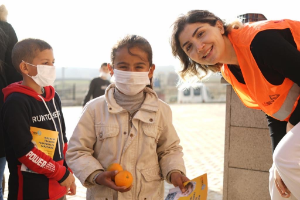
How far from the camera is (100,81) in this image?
9.27 m

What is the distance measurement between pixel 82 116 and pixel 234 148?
6.88 ft

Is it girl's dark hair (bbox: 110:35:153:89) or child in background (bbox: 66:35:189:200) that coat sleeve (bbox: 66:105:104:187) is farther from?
girl's dark hair (bbox: 110:35:153:89)

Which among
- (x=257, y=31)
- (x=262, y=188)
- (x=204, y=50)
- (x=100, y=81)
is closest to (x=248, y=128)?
(x=262, y=188)

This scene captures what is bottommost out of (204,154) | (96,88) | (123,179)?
(204,154)

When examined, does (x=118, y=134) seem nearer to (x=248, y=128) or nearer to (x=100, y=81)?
(x=248, y=128)

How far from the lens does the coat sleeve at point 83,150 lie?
241 centimetres

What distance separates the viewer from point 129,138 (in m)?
2.49

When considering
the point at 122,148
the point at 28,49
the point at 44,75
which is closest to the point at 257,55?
the point at 122,148

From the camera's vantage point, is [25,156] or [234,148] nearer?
[25,156]

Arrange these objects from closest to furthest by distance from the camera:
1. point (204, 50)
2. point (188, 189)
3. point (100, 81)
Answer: point (188, 189)
point (204, 50)
point (100, 81)

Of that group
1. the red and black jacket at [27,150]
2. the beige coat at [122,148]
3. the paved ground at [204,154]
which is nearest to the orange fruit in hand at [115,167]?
the beige coat at [122,148]

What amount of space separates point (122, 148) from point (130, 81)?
44 centimetres

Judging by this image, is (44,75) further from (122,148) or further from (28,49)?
(122,148)

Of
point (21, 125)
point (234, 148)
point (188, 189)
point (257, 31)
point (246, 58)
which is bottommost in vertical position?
point (234, 148)
